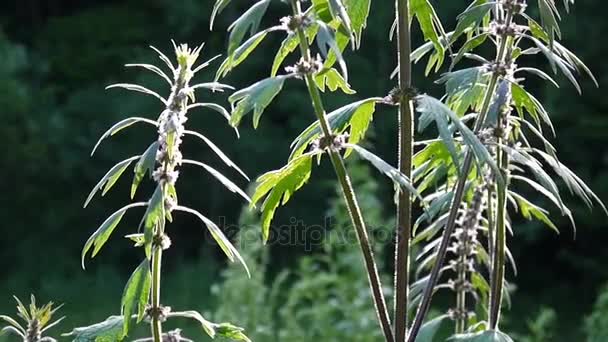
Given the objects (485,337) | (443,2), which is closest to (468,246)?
(485,337)

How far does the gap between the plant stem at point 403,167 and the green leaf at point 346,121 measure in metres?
0.05

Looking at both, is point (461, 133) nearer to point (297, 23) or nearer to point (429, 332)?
point (297, 23)

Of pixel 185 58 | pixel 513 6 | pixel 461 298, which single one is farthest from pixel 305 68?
pixel 461 298

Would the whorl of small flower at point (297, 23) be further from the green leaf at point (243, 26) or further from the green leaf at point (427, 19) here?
the green leaf at point (427, 19)

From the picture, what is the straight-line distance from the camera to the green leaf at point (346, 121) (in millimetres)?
1535

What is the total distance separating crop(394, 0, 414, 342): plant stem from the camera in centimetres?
152

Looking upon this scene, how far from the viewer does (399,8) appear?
151 cm

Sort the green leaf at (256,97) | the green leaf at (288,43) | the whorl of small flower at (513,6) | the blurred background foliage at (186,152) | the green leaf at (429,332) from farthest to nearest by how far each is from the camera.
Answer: the blurred background foliage at (186,152) → the green leaf at (429,332) → the whorl of small flower at (513,6) → the green leaf at (288,43) → the green leaf at (256,97)

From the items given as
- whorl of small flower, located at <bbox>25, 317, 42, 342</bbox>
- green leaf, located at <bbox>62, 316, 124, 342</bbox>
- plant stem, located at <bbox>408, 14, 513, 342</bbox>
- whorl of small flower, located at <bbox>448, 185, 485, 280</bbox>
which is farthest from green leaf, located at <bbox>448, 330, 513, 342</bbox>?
whorl of small flower, located at <bbox>25, 317, 42, 342</bbox>

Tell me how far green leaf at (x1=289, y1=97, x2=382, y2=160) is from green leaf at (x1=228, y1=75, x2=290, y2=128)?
147mm

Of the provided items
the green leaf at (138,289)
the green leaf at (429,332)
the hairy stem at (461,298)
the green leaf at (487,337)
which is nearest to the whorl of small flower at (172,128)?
the green leaf at (138,289)

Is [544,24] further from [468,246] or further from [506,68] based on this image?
[468,246]

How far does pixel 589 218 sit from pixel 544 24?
8097mm

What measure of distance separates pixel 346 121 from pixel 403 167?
116mm
